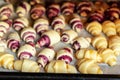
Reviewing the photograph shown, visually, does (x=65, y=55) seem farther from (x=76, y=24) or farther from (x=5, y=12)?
(x=5, y=12)

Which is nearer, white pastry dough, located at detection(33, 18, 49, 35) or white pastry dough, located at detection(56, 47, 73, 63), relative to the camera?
white pastry dough, located at detection(56, 47, 73, 63)

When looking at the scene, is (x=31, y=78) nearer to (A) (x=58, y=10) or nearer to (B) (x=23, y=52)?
(B) (x=23, y=52)

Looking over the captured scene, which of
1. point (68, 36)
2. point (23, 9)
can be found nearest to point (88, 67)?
point (68, 36)

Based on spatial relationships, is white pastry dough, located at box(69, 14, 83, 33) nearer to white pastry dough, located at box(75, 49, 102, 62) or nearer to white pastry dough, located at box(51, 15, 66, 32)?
white pastry dough, located at box(51, 15, 66, 32)

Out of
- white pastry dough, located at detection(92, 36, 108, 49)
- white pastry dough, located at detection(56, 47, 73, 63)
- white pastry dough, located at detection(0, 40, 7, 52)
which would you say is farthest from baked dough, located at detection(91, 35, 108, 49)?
white pastry dough, located at detection(0, 40, 7, 52)

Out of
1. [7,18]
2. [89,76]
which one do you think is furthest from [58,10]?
[89,76]
